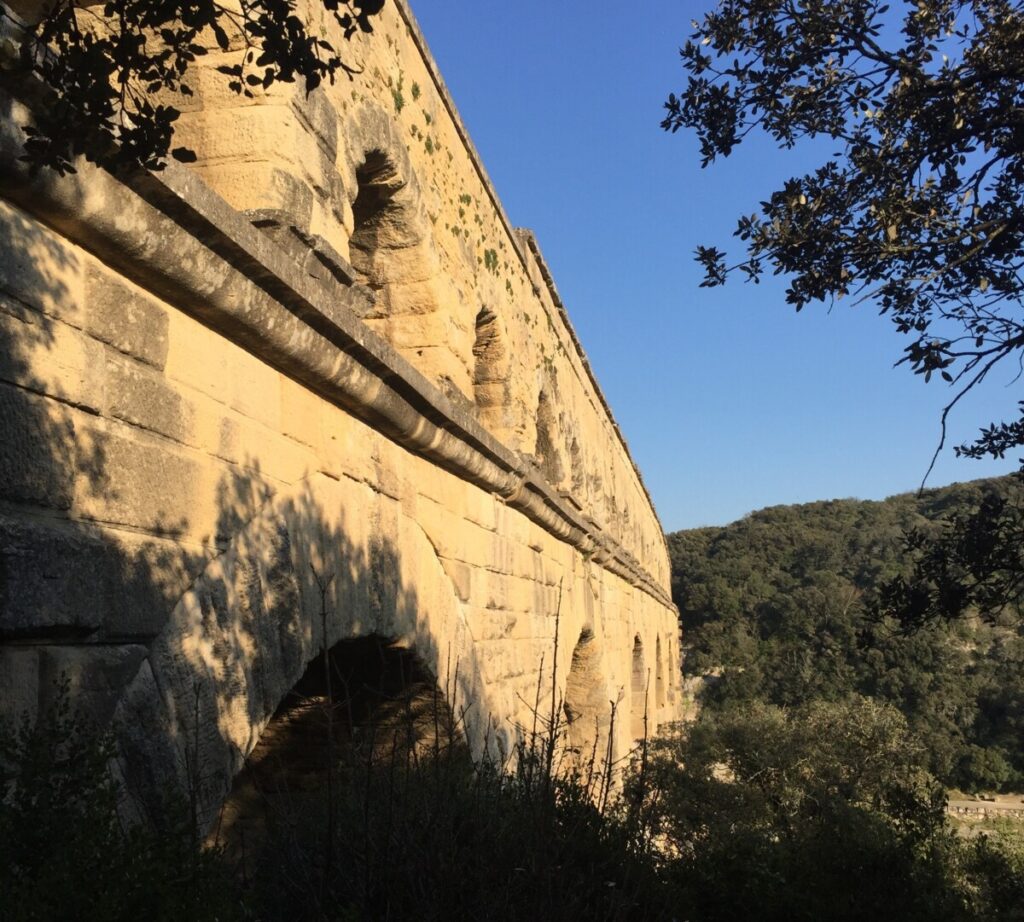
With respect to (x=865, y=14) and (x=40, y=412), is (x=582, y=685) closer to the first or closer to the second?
(x=865, y=14)

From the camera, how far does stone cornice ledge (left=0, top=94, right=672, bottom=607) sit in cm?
219

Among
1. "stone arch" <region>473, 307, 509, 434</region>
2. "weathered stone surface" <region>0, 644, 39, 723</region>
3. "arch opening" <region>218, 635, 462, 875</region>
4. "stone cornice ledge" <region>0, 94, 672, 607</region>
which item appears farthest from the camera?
"stone arch" <region>473, 307, 509, 434</region>

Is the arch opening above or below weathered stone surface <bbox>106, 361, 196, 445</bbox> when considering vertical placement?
below

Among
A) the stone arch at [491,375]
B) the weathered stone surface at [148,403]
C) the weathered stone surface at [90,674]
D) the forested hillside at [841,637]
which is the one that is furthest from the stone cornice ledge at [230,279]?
the forested hillside at [841,637]

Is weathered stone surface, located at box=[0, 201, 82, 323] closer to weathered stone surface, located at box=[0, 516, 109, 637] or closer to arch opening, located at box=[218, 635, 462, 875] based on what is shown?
weathered stone surface, located at box=[0, 516, 109, 637]

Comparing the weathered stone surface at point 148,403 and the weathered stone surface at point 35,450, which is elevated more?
the weathered stone surface at point 148,403

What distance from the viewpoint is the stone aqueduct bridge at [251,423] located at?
214 centimetres

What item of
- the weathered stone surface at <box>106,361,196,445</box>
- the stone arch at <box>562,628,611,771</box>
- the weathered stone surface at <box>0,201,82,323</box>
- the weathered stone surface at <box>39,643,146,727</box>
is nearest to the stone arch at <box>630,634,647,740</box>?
the stone arch at <box>562,628,611,771</box>

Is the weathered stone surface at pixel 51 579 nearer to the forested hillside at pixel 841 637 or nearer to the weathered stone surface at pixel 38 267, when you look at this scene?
the weathered stone surface at pixel 38 267

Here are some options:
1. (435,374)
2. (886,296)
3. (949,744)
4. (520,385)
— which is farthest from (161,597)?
(949,744)

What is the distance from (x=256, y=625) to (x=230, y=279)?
942 mm

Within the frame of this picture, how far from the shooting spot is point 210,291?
2.67 m

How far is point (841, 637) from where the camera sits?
107ft

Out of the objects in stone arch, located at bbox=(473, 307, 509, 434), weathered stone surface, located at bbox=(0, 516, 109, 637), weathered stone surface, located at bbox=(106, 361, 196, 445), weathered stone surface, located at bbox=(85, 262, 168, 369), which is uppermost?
stone arch, located at bbox=(473, 307, 509, 434)
